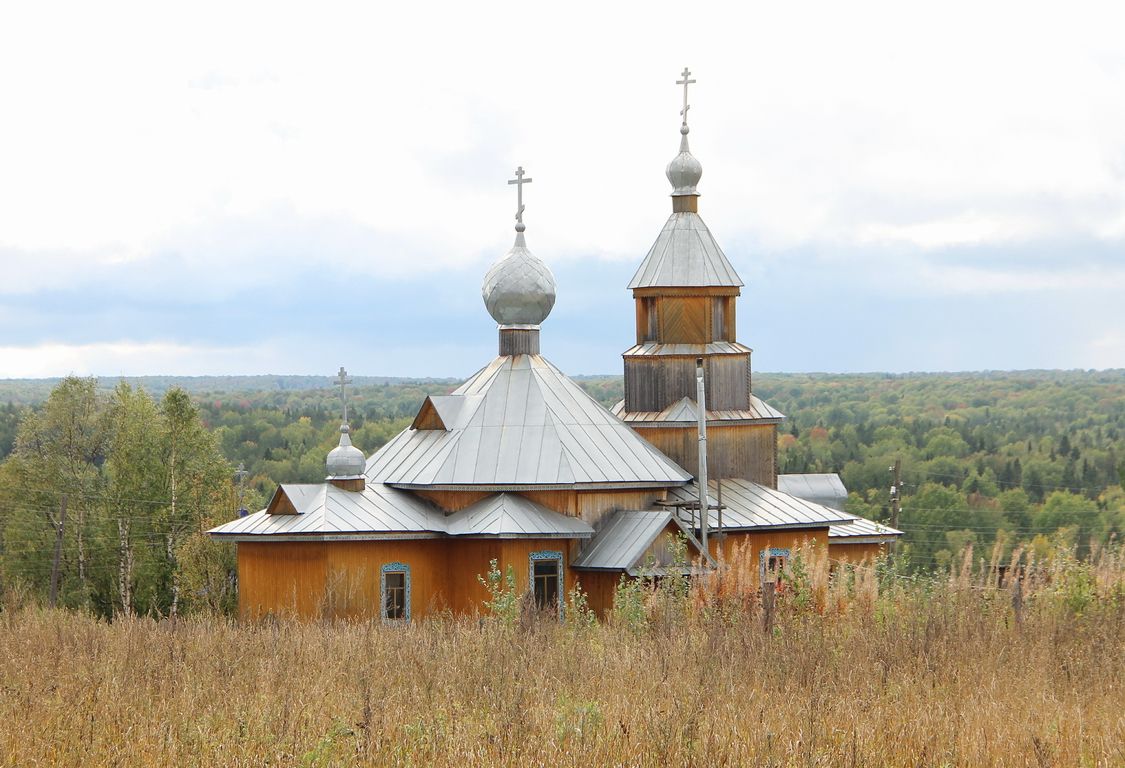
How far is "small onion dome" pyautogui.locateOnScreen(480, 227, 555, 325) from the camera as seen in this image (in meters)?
28.2

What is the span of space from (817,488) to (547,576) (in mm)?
13244

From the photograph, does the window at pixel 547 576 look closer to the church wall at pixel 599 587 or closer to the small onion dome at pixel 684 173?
the church wall at pixel 599 587

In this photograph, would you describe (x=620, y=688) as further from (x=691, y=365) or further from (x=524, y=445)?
(x=691, y=365)

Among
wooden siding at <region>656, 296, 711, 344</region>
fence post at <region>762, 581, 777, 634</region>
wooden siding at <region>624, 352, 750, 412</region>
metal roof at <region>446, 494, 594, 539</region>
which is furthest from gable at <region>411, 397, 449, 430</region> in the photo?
fence post at <region>762, 581, 777, 634</region>

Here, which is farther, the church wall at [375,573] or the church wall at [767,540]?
the church wall at [767,540]

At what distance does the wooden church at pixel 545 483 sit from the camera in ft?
80.1

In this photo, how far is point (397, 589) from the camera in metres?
24.8

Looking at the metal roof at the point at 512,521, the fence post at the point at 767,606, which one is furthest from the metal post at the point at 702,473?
the fence post at the point at 767,606

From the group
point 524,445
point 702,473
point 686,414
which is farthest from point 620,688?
point 686,414

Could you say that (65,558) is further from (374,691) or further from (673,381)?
(374,691)

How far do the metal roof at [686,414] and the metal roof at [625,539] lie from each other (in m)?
4.19

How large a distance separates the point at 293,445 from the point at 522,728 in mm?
65868

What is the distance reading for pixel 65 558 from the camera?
4209cm

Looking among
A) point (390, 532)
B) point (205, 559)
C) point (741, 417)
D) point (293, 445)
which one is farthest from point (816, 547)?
point (293, 445)
